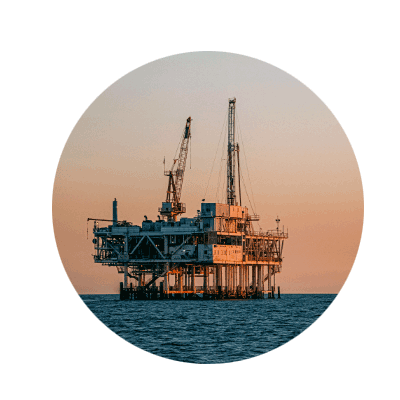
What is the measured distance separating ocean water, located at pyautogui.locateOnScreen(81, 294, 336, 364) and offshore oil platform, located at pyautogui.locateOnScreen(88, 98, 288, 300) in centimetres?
602

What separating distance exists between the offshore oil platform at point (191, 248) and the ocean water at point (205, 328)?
237 inches

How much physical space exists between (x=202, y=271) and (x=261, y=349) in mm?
39089

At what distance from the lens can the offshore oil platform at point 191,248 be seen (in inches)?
2763

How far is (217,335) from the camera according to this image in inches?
1676

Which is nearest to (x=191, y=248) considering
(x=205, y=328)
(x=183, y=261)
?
(x=183, y=261)

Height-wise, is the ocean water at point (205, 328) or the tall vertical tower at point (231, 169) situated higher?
the tall vertical tower at point (231, 169)

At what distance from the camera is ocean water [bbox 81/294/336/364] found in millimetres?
37156

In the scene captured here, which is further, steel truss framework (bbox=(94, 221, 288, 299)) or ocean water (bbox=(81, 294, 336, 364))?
steel truss framework (bbox=(94, 221, 288, 299))

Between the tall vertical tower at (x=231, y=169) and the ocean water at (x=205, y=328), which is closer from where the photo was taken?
the ocean water at (x=205, y=328)

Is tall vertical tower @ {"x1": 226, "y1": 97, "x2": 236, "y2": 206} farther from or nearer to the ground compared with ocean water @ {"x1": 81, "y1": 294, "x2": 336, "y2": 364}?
farther from the ground

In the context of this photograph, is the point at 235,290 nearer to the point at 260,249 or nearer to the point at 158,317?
the point at 260,249

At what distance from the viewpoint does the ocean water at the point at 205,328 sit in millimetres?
37156

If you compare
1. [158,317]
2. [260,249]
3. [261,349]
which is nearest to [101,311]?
[158,317]

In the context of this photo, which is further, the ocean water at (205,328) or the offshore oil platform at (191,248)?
the offshore oil platform at (191,248)
